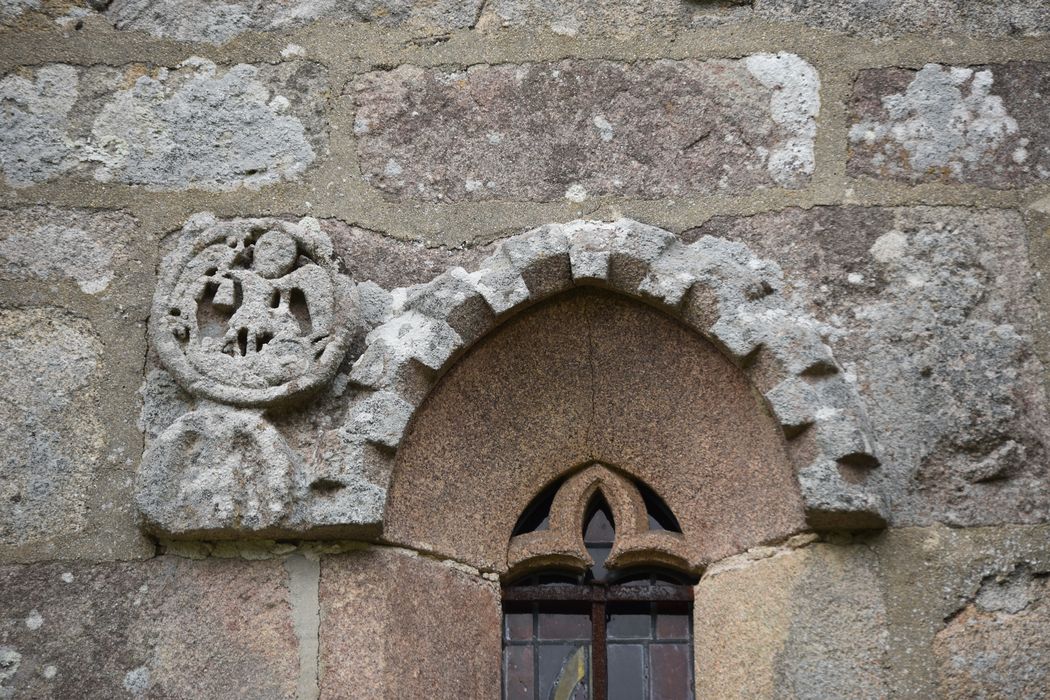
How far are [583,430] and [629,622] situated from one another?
48 cm

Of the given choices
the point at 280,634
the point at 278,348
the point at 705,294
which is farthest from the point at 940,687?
the point at 278,348

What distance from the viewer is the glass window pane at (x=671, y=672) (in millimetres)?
3250

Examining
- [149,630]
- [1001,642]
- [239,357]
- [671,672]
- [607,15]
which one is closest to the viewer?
[1001,642]

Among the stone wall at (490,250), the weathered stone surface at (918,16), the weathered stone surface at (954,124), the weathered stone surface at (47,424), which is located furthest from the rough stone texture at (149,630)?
the weathered stone surface at (918,16)

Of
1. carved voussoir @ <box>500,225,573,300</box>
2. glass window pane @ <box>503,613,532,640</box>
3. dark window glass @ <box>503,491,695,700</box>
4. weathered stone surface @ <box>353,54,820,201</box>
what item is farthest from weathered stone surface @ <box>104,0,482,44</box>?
glass window pane @ <box>503,613,532,640</box>

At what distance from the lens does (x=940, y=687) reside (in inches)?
113

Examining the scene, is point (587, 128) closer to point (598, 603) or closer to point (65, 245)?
point (598, 603)

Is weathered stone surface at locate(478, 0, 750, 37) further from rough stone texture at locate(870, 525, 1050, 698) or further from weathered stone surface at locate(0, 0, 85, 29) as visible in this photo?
rough stone texture at locate(870, 525, 1050, 698)

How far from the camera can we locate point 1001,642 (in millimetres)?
2895

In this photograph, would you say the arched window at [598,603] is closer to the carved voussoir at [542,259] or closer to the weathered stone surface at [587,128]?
the carved voussoir at [542,259]

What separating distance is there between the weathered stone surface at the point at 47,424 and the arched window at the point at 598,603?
1.03 m

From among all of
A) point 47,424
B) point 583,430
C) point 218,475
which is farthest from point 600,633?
point 47,424

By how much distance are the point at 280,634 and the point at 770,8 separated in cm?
192

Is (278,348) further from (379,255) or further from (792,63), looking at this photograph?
(792,63)
